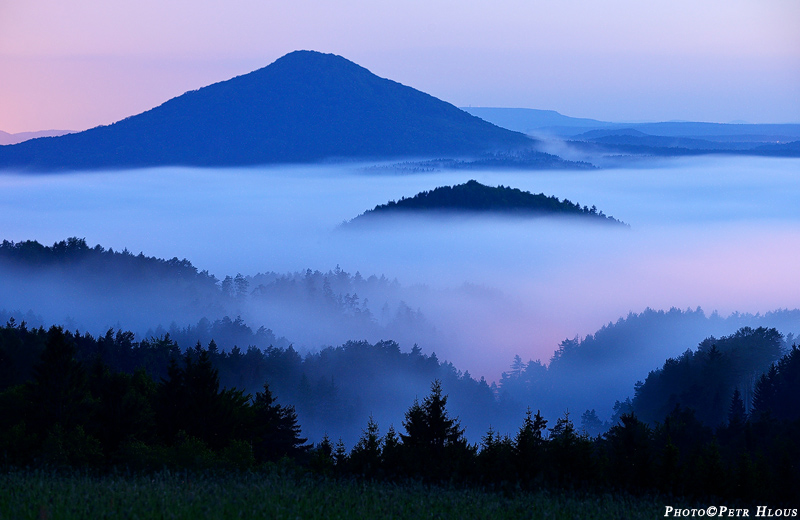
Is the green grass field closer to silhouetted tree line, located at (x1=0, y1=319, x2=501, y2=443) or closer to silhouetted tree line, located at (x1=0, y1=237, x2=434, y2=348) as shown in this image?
silhouetted tree line, located at (x1=0, y1=319, x2=501, y2=443)

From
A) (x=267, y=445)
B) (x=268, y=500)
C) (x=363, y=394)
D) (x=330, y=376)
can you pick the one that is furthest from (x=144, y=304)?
(x=268, y=500)

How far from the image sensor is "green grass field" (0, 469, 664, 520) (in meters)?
14.1

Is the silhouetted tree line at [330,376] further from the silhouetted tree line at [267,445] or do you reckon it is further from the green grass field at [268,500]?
the green grass field at [268,500]

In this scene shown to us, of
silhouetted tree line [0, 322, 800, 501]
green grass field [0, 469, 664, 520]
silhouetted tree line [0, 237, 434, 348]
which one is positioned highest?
green grass field [0, 469, 664, 520]

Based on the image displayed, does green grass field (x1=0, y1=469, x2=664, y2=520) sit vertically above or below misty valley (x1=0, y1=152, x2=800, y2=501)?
above

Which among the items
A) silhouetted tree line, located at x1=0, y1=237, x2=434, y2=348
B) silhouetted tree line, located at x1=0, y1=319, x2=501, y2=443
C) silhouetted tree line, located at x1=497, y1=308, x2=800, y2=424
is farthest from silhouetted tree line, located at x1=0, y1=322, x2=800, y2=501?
silhouetted tree line, located at x1=0, y1=237, x2=434, y2=348

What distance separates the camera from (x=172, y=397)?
31.6 meters

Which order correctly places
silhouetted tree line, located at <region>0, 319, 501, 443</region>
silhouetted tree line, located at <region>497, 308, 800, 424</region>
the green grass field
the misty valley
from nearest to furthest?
the green grass field, the misty valley, silhouetted tree line, located at <region>0, 319, 501, 443</region>, silhouetted tree line, located at <region>497, 308, 800, 424</region>

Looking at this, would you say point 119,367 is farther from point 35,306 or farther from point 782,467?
point 35,306

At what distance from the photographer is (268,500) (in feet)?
49.9

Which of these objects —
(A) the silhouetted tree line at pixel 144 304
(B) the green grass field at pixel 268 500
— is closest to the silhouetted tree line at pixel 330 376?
(A) the silhouetted tree line at pixel 144 304

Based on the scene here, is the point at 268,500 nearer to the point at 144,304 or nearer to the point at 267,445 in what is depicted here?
the point at 267,445

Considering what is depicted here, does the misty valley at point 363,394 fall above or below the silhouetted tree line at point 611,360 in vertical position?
above

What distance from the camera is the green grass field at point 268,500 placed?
1405 centimetres
